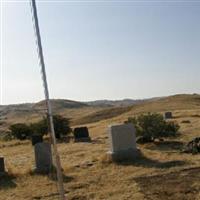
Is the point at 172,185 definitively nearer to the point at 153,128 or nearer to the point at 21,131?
the point at 153,128

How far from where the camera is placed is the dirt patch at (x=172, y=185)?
33.1 ft

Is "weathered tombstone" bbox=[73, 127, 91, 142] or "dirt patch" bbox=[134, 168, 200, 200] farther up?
"weathered tombstone" bbox=[73, 127, 91, 142]

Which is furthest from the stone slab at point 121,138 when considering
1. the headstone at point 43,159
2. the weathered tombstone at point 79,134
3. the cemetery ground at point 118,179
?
the weathered tombstone at point 79,134

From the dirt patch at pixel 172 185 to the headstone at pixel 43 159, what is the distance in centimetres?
361

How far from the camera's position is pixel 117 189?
36.6 ft

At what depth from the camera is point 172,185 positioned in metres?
11.1

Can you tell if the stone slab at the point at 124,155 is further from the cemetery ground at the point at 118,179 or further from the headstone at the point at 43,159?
the headstone at the point at 43,159

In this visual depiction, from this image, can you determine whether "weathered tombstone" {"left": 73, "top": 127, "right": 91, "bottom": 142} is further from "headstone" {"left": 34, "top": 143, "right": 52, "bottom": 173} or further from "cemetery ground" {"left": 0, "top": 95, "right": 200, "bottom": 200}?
"headstone" {"left": 34, "top": 143, "right": 52, "bottom": 173}

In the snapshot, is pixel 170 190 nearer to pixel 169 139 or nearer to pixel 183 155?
pixel 183 155

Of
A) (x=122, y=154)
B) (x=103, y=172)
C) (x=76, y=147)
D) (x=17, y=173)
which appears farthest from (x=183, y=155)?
(x=76, y=147)

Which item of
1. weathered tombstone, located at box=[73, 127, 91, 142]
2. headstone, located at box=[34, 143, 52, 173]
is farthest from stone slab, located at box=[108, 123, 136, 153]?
weathered tombstone, located at box=[73, 127, 91, 142]

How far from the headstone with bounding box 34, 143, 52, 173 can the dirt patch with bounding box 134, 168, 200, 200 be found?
11.9ft

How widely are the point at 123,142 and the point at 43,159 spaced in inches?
116

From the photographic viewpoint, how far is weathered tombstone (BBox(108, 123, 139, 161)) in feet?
51.9
